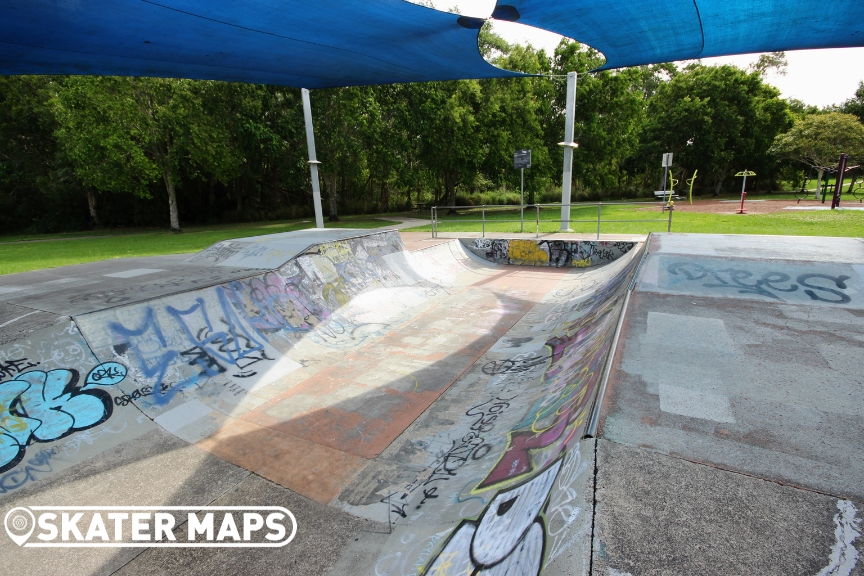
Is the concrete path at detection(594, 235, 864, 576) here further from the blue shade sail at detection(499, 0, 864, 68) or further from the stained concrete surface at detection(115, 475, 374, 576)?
the blue shade sail at detection(499, 0, 864, 68)

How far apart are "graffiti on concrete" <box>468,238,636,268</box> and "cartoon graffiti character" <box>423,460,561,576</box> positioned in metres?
10.5

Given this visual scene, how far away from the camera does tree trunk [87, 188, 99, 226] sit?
85.0 feet

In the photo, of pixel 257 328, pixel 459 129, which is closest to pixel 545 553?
pixel 257 328

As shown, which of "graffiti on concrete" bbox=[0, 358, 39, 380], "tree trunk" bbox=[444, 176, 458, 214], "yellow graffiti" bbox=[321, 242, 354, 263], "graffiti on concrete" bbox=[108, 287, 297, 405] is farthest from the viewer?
"tree trunk" bbox=[444, 176, 458, 214]

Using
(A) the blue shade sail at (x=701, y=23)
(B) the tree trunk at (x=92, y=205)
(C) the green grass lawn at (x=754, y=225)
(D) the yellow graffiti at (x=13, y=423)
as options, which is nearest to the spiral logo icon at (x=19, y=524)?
(D) the yellow graffiti at (x=13, y=423)

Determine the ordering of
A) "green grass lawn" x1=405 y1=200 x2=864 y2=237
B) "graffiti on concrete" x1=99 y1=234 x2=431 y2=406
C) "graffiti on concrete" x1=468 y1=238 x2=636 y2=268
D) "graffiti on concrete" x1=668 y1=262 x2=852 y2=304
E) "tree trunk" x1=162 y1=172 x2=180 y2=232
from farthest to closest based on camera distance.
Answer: "tree trunk" x1=162 y1=172 x2=180 y2=232, "green grass lawn" x1=405 y1=200 x2=864 y2=237, "graffiti on concrete" x1=468 y1=238 x2=636 y2=268, "graffiti on concrete" x1=668 y1=262 x2=852 y2=304, "graffiti on concrete" x1=99 y1=234 x2=431 y2=406

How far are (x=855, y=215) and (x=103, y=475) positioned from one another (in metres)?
23.8

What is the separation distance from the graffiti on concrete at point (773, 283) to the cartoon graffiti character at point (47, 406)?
303 inches

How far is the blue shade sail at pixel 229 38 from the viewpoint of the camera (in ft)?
17.2

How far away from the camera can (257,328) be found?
21.3 ft

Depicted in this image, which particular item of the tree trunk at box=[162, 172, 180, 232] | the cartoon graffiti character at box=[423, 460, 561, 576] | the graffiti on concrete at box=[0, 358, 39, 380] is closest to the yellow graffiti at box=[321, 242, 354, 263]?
the graffiti on concrete at box=[0, 358, 39, 380]

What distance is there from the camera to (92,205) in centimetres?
2648

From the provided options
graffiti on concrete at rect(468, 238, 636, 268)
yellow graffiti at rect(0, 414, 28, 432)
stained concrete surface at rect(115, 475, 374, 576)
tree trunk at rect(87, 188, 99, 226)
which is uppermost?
tree trunk at rect(87, 188, 99, 226)

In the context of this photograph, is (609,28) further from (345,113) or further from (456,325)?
(345,113)
